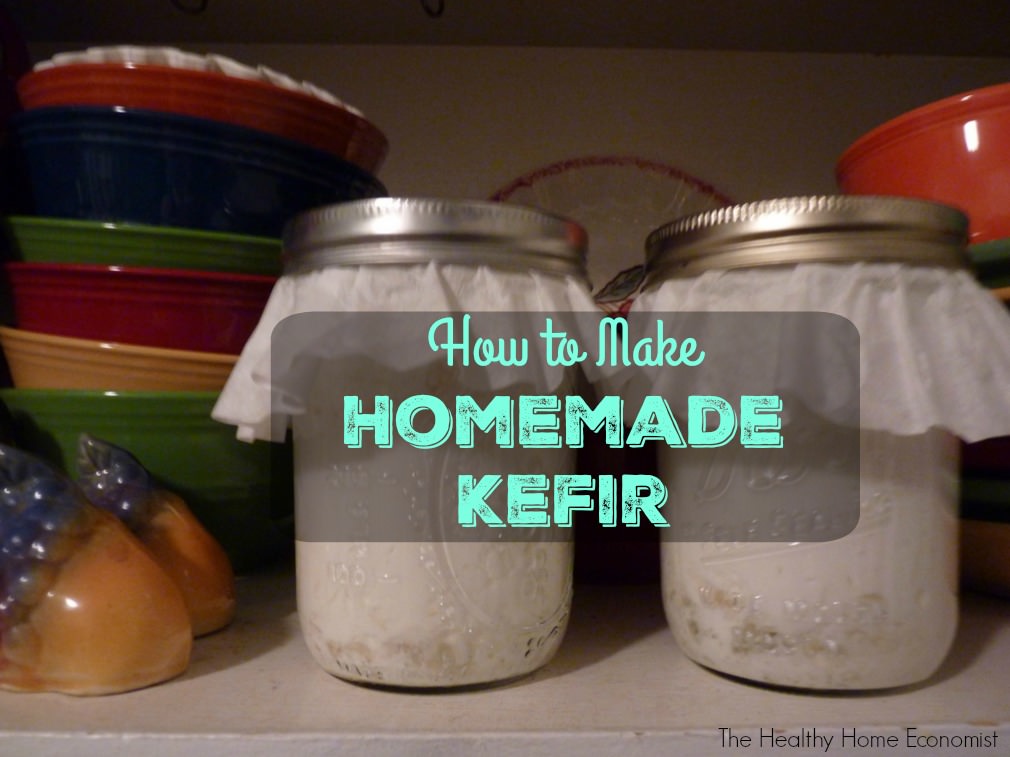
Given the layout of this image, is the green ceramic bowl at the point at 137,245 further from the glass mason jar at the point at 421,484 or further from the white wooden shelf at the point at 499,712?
the white wooden shelf at the point at 499,712

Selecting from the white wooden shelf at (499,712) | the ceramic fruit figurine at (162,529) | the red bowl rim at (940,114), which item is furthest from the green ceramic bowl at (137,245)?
the red bowl rim at (940,114)

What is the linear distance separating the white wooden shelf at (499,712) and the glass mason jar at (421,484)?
0.08ft

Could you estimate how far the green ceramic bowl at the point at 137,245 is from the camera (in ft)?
1.64

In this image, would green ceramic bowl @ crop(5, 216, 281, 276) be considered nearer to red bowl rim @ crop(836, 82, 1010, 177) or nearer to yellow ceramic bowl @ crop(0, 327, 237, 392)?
yellow ceramic bowl @ crop(0, 327, 237, 392)

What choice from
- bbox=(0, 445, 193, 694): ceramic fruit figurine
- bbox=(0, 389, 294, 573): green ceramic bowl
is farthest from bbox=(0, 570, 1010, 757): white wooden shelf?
bbox=(0, 389, 294, 573): green ceramic bowl

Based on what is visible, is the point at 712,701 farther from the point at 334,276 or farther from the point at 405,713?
the point at 334,276

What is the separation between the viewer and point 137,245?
0.50 meters

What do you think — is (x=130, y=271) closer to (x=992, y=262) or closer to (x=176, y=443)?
(x=176, y=443)

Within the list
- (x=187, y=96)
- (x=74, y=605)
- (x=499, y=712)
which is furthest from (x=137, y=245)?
(x=499, y=712)

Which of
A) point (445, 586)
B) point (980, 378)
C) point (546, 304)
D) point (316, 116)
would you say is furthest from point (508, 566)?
point (316, 116)

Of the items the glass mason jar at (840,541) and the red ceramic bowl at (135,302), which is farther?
the red ceramic bowl at (135,302)

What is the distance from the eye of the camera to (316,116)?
0.54 metres

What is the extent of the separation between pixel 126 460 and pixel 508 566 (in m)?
0.27

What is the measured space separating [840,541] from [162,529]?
1.33 ft
